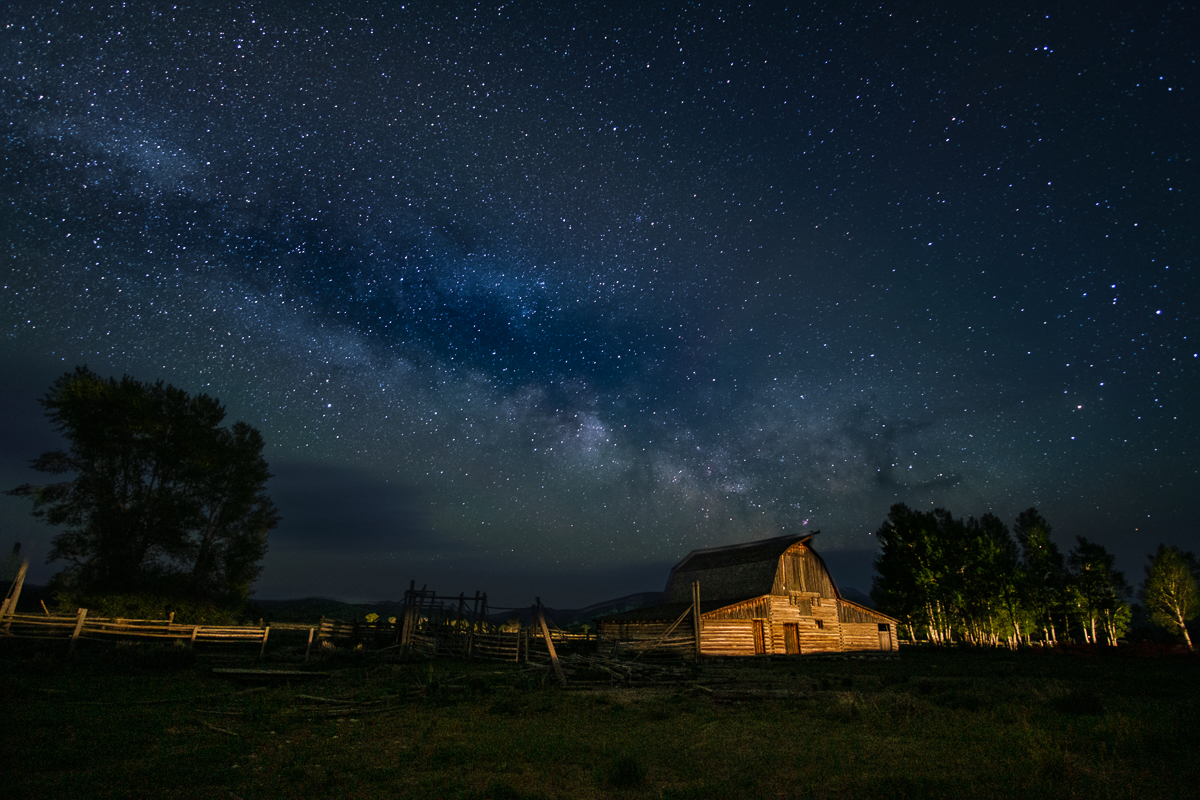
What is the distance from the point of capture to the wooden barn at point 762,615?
3347 centimetres

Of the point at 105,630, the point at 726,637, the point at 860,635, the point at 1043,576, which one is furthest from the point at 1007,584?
the point at 105,630

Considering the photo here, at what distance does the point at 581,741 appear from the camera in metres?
10.2

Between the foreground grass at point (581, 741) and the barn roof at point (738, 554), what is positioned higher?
the barn roof at point (738, 554)

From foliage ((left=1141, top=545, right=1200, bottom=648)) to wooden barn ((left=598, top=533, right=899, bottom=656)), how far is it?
46.4 m

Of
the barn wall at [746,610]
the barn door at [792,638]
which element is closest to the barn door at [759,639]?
the barn wall at [746,610]

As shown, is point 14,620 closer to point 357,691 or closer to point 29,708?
point 29,708

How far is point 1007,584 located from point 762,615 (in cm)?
2743

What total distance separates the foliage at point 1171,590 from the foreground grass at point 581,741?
6230 centimetres

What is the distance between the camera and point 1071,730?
9898mm

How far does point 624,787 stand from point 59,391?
41.3 meters

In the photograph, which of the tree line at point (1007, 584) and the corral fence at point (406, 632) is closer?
the corral fence at point (406, 632)

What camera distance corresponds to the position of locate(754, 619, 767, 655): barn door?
1347 inches

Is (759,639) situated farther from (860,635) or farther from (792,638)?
(860,635)

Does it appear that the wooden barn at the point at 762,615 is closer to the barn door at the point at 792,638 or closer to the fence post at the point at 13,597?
the barn door at the point at 792,638
